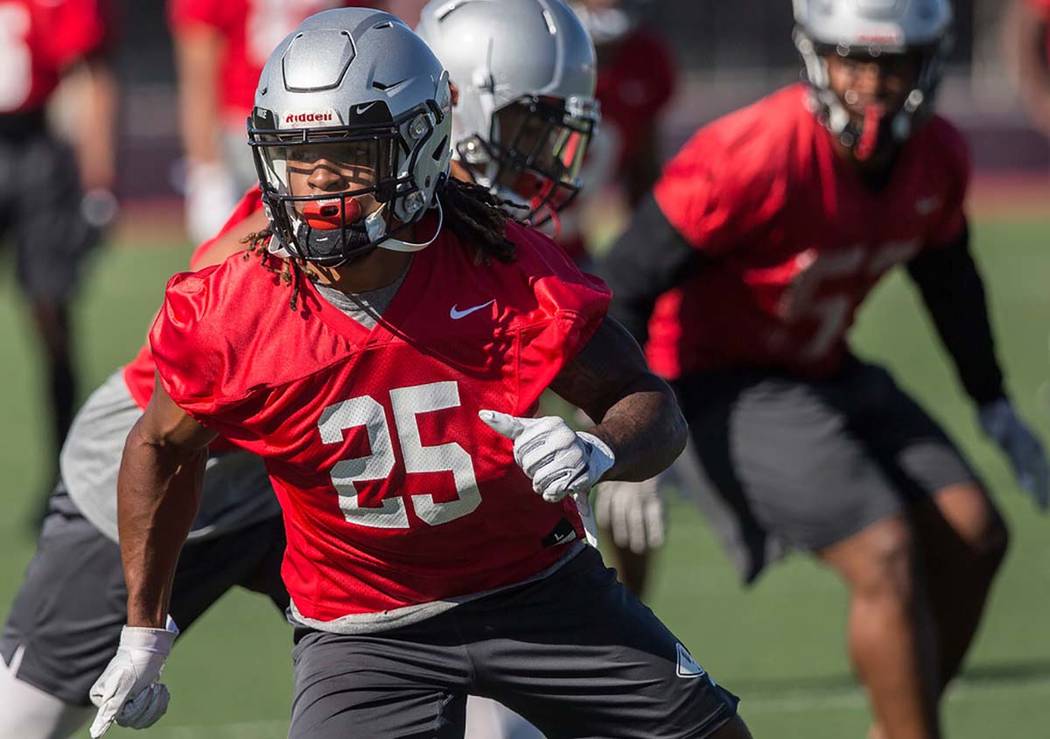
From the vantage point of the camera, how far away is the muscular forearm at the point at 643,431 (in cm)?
286

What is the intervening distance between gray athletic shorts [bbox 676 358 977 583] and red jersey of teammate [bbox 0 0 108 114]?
363cm

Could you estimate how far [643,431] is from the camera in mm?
2914

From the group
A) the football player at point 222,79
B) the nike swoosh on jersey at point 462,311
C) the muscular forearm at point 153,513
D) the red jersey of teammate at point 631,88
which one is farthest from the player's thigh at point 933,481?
the football player at point 222,79

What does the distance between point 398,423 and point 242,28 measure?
5233mm

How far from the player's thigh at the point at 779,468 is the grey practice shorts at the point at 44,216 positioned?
322 centimetres

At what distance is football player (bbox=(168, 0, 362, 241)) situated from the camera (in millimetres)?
7695

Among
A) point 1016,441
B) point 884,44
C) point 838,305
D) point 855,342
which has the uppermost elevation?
point 884,44

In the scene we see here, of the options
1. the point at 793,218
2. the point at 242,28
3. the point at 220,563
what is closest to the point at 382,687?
the point at 220,563

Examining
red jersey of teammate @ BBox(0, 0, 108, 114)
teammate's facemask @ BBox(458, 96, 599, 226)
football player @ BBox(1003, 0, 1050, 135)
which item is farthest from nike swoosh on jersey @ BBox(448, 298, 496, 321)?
football player @ BBox(1003, 0, 1050, 135)

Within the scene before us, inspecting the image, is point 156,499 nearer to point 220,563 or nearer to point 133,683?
point 133,683

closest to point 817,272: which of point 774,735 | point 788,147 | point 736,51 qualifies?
point 788,147

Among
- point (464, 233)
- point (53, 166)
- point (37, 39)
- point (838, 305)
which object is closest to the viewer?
point (464, 233)

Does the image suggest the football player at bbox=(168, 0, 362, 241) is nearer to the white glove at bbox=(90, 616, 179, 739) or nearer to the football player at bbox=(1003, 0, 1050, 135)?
the football player at bbox=(1003, 0, 1050, 135)

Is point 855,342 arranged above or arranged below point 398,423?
below
